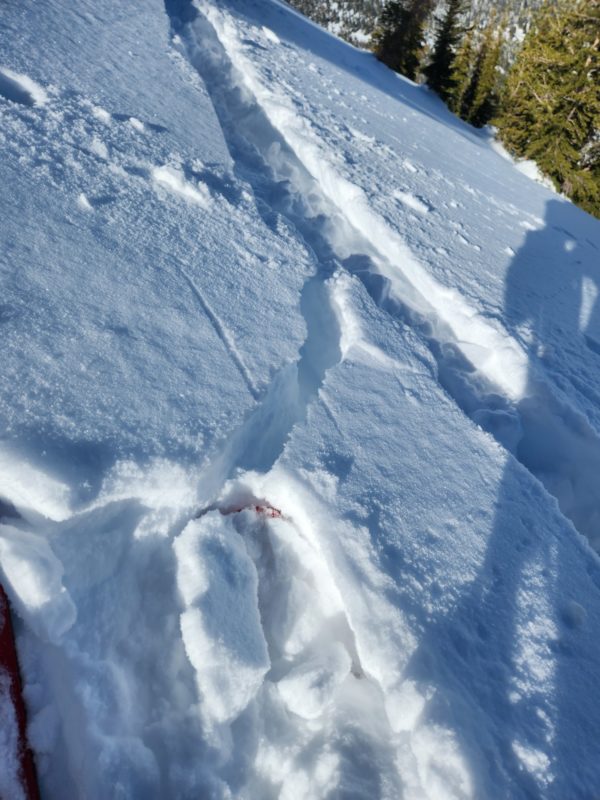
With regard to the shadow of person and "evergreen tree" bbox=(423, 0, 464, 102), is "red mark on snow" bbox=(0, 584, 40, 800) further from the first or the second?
"evergreen tree" bbox=(423, 0, 464, 102)

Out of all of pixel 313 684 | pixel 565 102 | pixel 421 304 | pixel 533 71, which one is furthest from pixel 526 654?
pixel 533 71

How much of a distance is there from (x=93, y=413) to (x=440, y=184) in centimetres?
606

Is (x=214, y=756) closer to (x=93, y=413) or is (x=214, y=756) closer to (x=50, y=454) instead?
(x=50, y=454)

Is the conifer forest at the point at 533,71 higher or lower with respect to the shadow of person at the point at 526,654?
higher

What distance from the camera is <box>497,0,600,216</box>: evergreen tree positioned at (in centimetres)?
1252

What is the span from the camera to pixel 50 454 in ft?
5.42

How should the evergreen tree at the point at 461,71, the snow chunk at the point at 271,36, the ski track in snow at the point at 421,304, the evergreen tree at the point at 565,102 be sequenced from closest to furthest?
the ski track in snow at the point at 421,304 → the snow chunk at the point at 271,36 → the evergreen tree at the point at 565,102 → the evergreen tree at the point at 461,71

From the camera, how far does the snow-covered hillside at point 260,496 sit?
4.89ft

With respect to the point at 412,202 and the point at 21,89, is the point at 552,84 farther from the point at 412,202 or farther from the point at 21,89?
the point at 21,89

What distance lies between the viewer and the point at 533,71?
44.8 ft

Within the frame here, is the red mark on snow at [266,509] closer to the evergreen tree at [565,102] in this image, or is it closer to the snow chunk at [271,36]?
the snow chunk at [271,36]

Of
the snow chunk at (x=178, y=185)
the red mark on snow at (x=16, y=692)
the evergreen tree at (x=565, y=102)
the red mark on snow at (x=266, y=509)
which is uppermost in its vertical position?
the evergreen tree at (x=565, y=102)

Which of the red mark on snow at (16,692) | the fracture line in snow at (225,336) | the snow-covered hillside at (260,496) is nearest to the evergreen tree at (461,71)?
the snow-covered hillside at (260,496)

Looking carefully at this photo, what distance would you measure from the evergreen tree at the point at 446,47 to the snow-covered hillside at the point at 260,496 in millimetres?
19084
